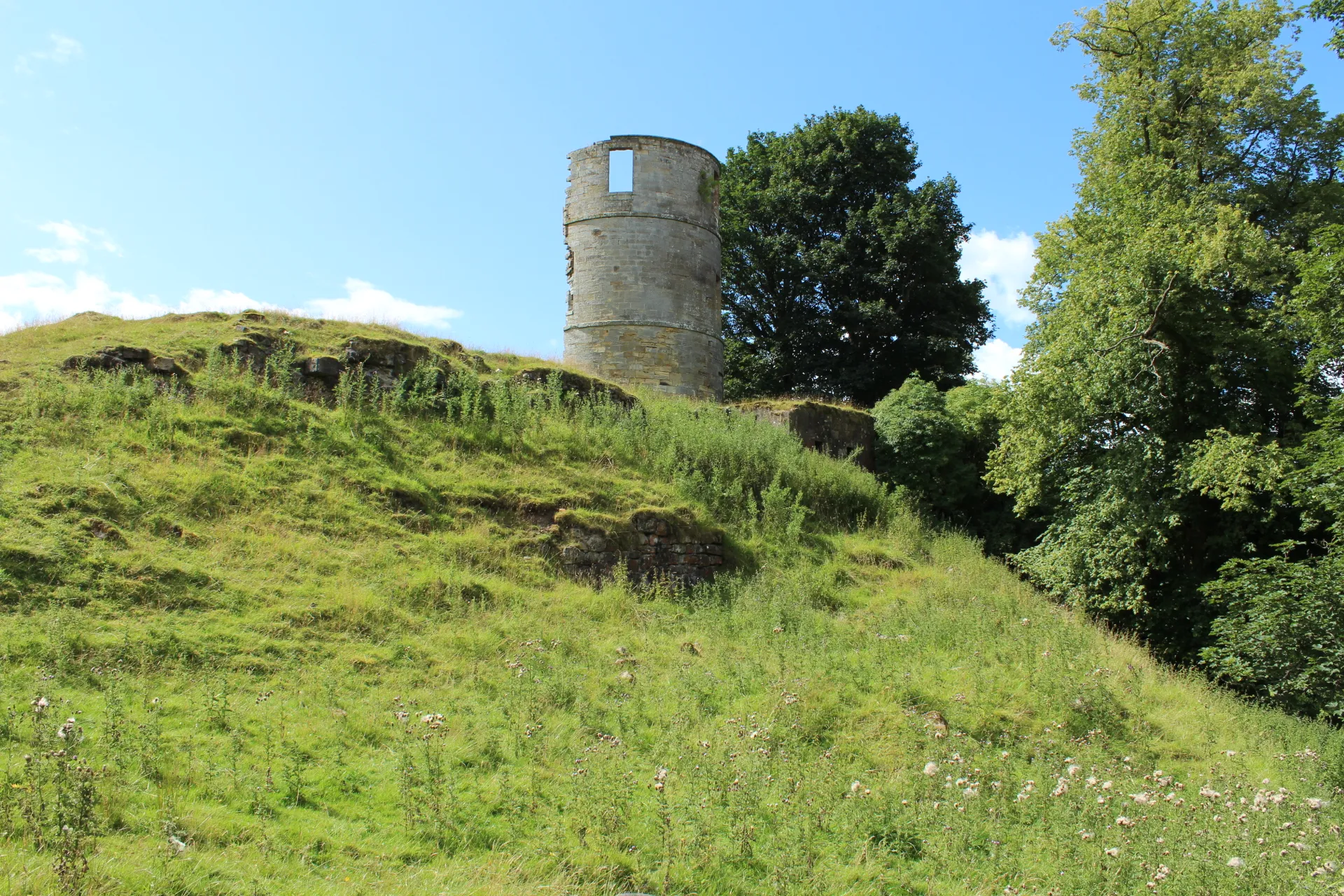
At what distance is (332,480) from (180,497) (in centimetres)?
174

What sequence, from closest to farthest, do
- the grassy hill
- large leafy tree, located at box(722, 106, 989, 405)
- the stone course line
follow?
the grassy hill → the stone course line → large leafy tree, located at box(722, 106, 989, 405)

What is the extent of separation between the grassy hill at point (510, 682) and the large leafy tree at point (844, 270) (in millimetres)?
11961

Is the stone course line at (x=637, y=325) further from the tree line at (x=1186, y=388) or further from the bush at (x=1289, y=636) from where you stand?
the bush at (x=1289, y=636)

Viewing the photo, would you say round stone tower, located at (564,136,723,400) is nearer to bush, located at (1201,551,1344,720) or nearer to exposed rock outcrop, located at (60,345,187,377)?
exposed rock outcrop, located at (60,345,187,377)

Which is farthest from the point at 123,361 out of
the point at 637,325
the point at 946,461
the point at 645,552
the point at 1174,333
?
the point at 1174,333

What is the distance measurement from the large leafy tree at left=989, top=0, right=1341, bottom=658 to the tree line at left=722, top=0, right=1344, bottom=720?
0.12ft

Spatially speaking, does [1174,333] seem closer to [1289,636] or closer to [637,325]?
[1289,636]

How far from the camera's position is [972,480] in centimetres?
1750

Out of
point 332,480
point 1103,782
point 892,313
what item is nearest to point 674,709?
point 1103,782

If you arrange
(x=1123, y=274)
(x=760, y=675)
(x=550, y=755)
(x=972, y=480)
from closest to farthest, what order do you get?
(x=550, y=755) → (x=760, y=675) → (x=1123, y=274) → (x=972, y=480)

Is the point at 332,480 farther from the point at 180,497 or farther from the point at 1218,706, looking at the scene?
the point at 1218,706

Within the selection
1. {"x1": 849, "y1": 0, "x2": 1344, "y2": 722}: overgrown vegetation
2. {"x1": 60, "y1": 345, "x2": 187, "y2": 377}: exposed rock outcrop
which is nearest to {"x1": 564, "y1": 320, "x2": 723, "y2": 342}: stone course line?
{"x1": 849, "y1": 0, "x2": 1344, "y2": 722}: overgrown vegetation

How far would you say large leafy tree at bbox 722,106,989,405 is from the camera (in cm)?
2514

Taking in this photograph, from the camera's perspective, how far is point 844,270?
2531 cm
